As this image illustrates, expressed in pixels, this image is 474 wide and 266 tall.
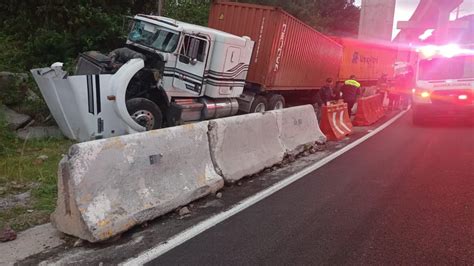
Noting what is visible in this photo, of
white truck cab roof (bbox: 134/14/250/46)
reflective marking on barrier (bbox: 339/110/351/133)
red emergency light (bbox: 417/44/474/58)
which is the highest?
red emergency light (bbox: 417/44/474/58)

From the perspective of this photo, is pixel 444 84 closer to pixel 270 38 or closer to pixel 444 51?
pixel 444 51

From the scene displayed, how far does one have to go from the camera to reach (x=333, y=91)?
16109 mm

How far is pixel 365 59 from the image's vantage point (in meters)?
27.2

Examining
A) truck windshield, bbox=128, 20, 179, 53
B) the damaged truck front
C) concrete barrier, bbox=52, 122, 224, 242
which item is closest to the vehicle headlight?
the damaged truck front

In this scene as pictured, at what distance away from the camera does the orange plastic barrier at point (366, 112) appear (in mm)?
15414

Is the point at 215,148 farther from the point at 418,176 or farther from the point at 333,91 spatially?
Answer: the point at 333,91

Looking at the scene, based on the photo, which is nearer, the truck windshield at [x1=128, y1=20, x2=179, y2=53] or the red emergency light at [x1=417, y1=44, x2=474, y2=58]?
the truck windshield at [x1=128, y1=20, x2=179, y2=53]

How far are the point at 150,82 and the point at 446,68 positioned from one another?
895 cm

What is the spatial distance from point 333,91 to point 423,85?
278cm

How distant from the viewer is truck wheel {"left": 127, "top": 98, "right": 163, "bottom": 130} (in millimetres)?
10508

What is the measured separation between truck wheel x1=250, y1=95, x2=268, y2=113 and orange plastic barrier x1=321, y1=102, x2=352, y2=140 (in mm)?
2648

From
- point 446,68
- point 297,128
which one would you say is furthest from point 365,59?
point 297,128

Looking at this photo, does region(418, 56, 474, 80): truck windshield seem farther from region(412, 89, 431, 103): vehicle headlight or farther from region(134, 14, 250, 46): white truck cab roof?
region(134, 14, 250, 46): white truck cab roof

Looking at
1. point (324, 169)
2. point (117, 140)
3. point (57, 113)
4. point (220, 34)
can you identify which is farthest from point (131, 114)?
point (117, 140)
